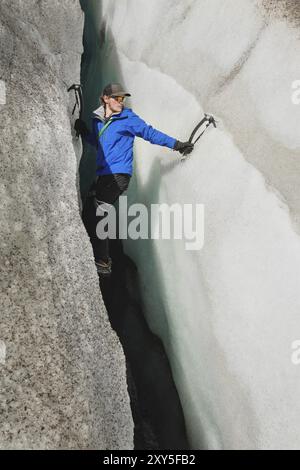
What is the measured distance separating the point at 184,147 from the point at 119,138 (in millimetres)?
703

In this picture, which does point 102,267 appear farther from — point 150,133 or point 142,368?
point 150,133

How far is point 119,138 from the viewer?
4883 millimetres

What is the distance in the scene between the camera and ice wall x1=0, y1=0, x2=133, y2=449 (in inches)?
123

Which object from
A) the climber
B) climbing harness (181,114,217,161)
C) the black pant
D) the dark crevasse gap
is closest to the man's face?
the climber

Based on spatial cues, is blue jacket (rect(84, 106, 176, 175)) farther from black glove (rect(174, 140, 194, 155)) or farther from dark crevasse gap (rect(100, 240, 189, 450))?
dark crevasse gap (rect(100, 240, 189, 450))

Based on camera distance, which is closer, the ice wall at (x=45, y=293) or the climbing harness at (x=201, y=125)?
the ice wall at (x=45, y=293)

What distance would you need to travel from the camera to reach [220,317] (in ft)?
14.2

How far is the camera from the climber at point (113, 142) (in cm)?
480

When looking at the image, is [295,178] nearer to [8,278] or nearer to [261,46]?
[261,46]

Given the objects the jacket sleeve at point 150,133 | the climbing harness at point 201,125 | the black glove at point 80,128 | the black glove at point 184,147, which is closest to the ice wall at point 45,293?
the black glove at point 80,128

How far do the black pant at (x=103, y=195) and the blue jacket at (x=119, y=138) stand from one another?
0.08 meters

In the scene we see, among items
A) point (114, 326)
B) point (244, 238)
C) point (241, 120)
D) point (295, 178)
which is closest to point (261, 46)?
point (241, 120)

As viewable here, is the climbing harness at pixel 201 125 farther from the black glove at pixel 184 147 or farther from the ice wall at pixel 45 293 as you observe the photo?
the ice wall at pixel 45 293

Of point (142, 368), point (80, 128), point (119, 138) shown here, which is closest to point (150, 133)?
point (119, 138)
